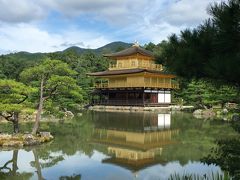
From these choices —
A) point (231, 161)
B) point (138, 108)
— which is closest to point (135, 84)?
point (138, 108)

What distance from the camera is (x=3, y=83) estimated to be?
12.7m

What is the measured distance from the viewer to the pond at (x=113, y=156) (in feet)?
28.5

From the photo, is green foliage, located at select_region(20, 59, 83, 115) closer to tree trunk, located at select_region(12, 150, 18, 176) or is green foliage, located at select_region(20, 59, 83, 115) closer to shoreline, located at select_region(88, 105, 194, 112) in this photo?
tree trunk, located at select_region(12, 150, 18, 176)

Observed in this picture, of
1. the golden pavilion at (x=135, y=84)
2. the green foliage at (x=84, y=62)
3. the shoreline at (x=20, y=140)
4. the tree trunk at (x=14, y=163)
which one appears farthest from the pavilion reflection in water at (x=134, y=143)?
the green foliage at (x=84, y=62)

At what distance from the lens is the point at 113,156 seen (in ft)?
35.7

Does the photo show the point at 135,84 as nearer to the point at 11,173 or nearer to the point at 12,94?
the point at 12,94

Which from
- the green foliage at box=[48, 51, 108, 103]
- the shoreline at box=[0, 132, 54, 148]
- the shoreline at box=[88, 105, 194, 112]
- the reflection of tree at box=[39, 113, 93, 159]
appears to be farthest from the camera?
the green foliage at box=[48, 51, 108, 103]

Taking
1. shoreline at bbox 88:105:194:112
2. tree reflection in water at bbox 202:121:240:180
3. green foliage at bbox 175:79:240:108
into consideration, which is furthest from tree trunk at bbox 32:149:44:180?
shoreline at bbox 88:105:194:112

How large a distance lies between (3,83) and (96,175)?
20.0 feet

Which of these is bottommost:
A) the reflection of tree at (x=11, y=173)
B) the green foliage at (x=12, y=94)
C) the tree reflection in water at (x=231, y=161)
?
the reflection of tree at (x=11, y=173)

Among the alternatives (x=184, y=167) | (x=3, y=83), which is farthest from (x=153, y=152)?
(x=3, y=83)

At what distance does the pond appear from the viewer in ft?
28.5

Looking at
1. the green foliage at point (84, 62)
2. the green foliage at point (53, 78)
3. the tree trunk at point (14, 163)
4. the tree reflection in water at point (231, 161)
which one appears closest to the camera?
the tree reflection in water at point (231, 161)

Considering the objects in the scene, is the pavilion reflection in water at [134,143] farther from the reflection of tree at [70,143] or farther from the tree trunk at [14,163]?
the tree trunk at [14,163]
